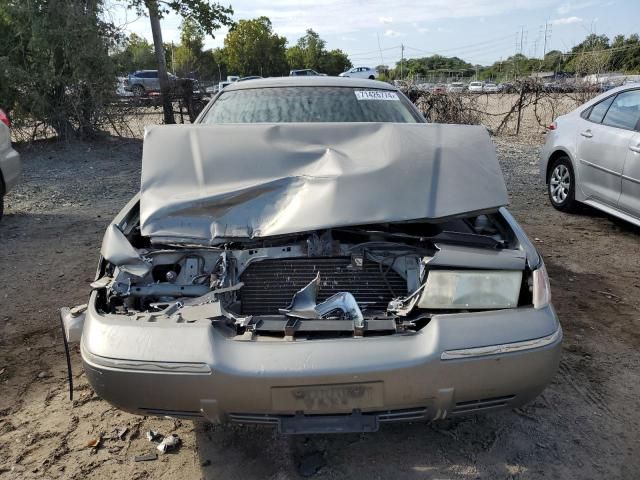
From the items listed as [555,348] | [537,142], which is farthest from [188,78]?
[555,348]

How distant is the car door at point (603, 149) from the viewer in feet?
17.1

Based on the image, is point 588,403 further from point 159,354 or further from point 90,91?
point 90,91

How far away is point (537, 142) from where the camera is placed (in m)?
11.9

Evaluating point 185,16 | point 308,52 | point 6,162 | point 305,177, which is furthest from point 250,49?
point 305,177

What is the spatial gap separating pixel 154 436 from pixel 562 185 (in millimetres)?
5540

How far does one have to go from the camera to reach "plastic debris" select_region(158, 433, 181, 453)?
8.06ft

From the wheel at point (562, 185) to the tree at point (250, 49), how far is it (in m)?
48.8

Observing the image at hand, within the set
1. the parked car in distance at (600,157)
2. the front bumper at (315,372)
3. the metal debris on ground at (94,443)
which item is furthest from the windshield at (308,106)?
the parked car in distance at (600,157)

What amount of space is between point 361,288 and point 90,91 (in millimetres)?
10131

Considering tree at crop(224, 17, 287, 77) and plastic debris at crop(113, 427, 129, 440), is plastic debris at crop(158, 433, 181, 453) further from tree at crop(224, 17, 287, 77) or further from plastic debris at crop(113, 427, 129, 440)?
tree at crop(224, 17, 287, 77)

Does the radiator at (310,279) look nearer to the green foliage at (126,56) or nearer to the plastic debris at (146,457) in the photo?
the plastic debris at (146,457)

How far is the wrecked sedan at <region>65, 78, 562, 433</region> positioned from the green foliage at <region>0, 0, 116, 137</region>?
8802 millimetres

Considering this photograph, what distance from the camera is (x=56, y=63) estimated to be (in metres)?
10.5

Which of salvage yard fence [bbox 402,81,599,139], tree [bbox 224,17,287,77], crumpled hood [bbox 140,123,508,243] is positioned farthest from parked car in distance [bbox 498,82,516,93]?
tree [bbox 224,17,287,77]
